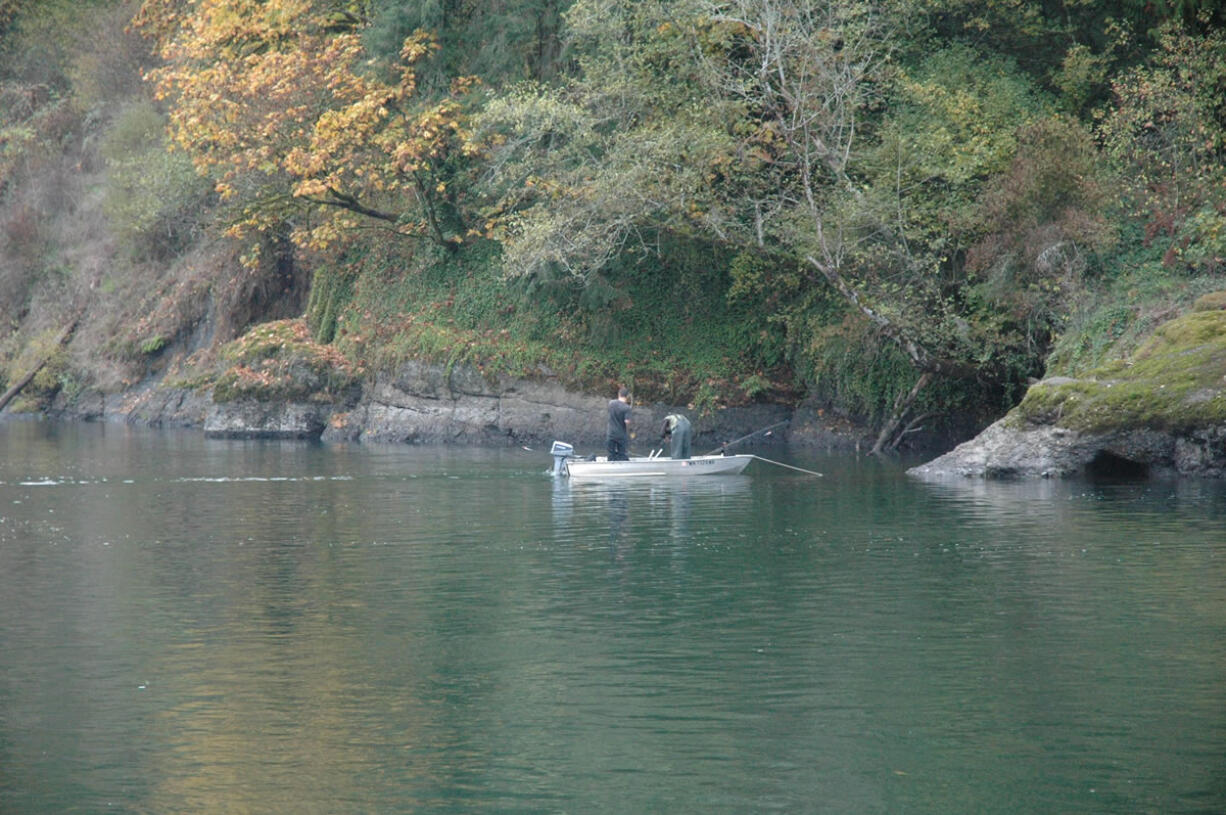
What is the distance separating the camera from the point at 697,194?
33.8 metres

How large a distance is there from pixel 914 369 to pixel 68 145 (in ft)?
146

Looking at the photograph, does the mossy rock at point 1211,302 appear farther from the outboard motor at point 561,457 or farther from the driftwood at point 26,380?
the driftwood at point 26,380

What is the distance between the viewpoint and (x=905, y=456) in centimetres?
3538

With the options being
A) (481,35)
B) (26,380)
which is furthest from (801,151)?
(26,380)

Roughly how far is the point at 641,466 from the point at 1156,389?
31.9 feet

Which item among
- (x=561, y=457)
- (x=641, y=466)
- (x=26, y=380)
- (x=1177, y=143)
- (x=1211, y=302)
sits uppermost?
(x=1177, y=143)

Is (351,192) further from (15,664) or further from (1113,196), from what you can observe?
(15,664)

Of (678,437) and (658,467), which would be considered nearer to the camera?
(658,467)

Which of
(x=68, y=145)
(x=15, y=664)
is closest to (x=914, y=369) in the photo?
(x=15, y=664)

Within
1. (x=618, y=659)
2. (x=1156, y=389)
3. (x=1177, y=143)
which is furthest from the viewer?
(x=1177, y=143)

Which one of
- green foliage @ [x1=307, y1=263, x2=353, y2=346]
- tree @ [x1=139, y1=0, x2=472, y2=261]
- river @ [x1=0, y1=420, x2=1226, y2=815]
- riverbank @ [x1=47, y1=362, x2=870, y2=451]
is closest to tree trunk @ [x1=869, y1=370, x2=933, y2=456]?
riverbank @ [x1=47, y1=362, x2=870, y2=451]

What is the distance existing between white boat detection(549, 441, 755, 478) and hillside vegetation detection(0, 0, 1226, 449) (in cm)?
Answer: 490

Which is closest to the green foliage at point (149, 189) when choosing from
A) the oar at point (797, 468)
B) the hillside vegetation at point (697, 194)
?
the hillside vegetation at point (697, 194)

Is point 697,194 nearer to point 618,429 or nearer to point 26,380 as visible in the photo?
point 618,429
